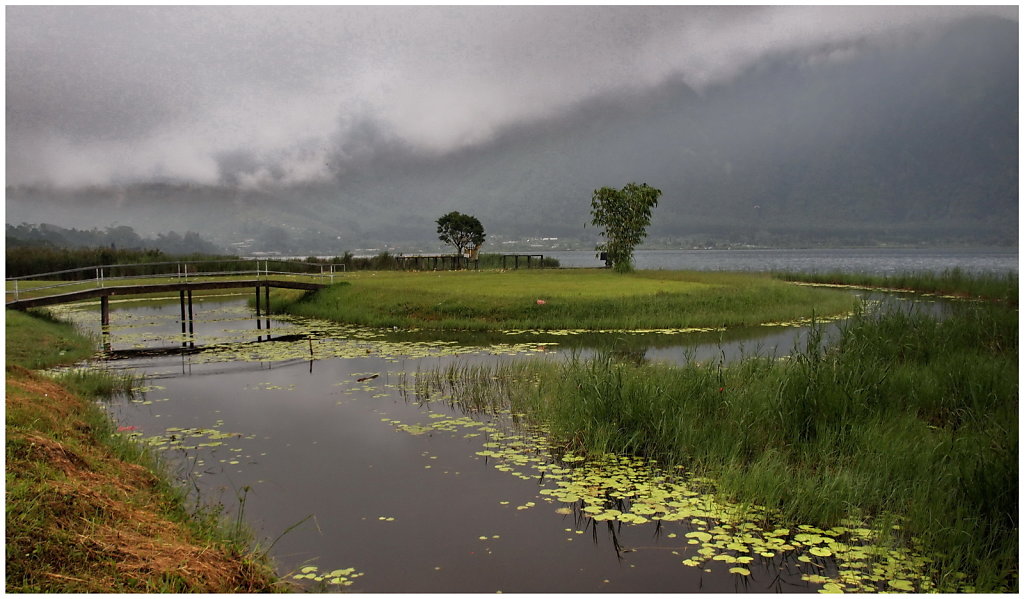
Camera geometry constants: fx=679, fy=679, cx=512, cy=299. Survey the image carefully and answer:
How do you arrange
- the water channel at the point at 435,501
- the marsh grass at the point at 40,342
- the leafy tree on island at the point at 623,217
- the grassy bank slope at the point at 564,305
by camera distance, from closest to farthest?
the water channel at the point at 435,501
the marsh grass at the point at 40,342
the grassy bank slope at the point at 564,305
the leafy tree on island at the point at 623,217

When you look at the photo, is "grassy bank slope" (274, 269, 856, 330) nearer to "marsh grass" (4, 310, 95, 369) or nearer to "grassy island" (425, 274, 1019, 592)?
"marsh grass" (4, 310, 95, 369)

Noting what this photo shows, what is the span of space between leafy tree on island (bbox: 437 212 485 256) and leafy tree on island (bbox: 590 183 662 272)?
24611 millimetres

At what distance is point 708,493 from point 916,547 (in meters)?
1.98

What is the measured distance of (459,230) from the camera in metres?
66.9

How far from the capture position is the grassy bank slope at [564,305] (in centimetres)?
2269

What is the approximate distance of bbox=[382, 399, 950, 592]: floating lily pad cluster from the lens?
5727 mm

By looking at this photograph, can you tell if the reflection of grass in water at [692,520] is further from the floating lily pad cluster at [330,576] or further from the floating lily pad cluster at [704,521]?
the floating lily pad cluster at [330,576]

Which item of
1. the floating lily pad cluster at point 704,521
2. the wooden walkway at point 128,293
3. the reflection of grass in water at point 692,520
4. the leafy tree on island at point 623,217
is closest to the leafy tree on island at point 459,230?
the leafy tree on island at point 623,217

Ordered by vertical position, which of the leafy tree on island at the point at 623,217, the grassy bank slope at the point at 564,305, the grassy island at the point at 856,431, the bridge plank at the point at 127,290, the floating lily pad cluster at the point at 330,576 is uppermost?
the leafy tree on island at the point at 623,217

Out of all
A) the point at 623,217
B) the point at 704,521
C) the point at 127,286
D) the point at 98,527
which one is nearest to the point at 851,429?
the point at 704,521

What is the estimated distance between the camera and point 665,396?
9.61m

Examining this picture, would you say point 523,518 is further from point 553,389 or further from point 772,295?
point 772,295

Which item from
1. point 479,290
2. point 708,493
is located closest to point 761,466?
point 708,493

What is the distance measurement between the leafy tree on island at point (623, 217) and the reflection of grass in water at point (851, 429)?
2839 cm
